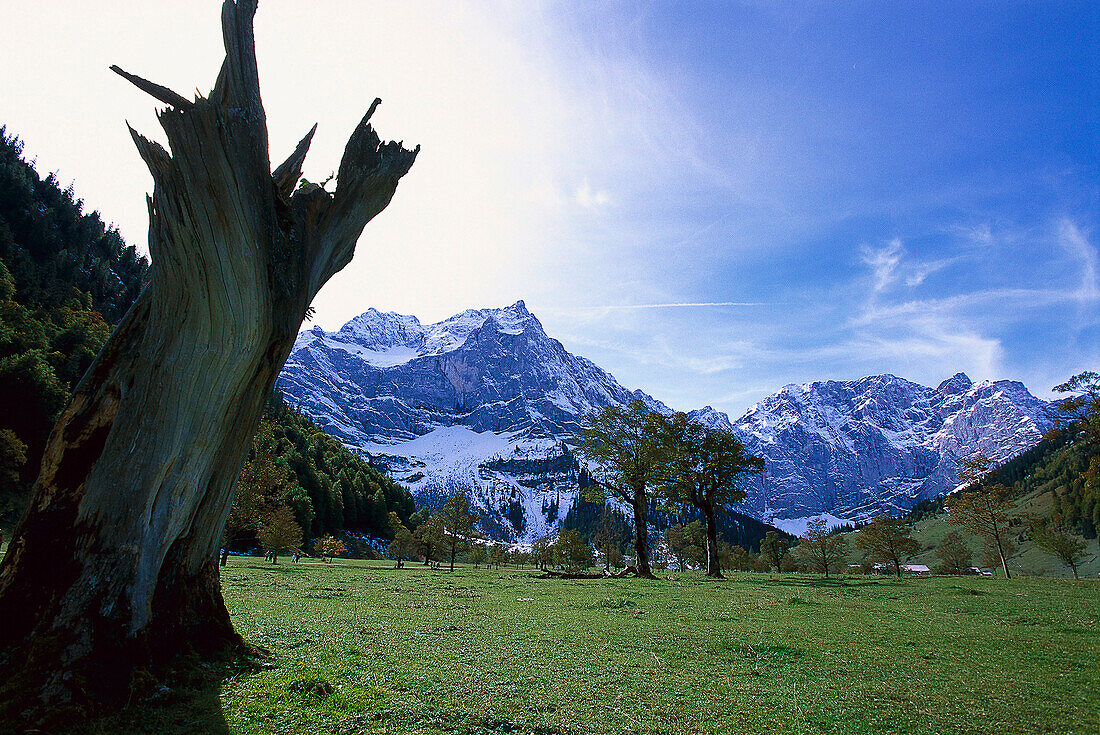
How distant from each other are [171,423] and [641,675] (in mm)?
7440

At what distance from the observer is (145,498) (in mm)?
6438

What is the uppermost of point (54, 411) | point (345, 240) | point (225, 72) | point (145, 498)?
point (54, 411)

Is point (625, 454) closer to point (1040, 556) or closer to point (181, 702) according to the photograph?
point (181, 702)

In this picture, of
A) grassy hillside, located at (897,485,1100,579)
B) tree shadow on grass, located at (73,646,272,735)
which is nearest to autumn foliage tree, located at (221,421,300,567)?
tree shadow on grass, located at (73,646,272,735)

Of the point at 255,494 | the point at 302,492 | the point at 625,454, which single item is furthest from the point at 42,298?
the point at 625,454

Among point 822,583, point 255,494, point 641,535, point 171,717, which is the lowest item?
point 171,717

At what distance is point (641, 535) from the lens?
35.1 metres

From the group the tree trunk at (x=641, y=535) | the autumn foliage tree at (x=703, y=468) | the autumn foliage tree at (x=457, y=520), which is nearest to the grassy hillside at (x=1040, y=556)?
the autumn foliage tree at (x=703, y=468)

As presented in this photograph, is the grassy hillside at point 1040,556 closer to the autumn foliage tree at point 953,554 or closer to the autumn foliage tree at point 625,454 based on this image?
the autumn foliage tree at point 953,554

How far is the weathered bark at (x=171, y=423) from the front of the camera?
5.84m

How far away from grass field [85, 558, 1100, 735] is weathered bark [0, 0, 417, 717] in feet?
3.47

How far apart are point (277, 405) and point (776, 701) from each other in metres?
159

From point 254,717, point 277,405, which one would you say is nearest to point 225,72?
point 254,717

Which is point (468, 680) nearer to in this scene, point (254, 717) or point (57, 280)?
point (254, 717)
